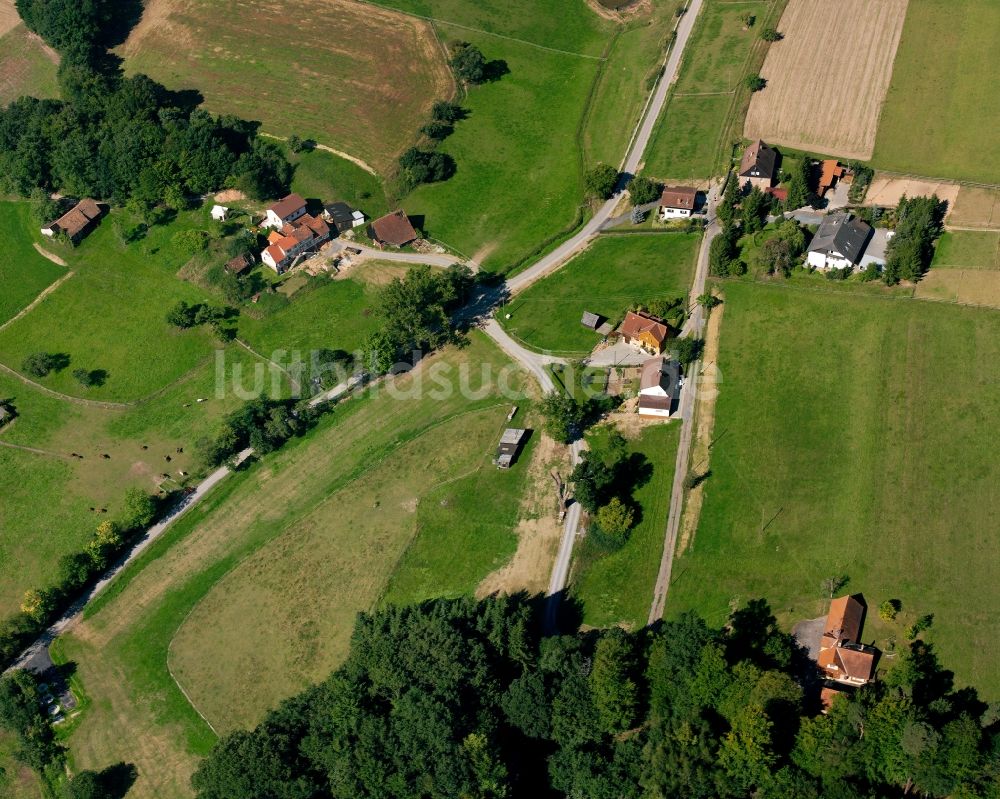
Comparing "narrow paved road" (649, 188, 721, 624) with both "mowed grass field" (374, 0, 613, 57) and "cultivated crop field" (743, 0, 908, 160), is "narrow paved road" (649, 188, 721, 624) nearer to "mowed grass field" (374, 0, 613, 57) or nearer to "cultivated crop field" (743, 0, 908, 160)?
"cultivated crop field" (743, 0, 908, 160)

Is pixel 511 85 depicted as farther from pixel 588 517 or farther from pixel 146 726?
pixel 146 726

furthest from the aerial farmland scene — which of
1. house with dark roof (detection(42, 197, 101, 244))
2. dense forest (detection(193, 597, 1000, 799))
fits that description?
house with dark roof (detection(42, 197, 101, 244))

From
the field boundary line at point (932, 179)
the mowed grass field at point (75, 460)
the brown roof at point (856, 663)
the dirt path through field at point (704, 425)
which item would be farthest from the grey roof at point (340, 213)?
the brown roof at point (856, 663)

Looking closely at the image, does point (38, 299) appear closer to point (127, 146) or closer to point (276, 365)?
point (127, 146)

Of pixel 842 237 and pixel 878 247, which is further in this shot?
→ pixel 878 247

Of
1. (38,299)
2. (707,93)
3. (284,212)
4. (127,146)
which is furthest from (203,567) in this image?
(707,93)

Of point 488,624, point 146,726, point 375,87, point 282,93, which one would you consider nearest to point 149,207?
point 282,93

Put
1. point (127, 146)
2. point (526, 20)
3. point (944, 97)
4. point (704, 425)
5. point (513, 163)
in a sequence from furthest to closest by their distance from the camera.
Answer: point (526, 20), point (513, 163), point (127, 146), point (944, 97), point (704, 425)
